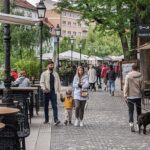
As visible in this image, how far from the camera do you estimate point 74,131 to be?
50.1ft

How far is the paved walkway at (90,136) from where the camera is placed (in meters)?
12.4

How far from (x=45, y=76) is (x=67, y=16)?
163 metres

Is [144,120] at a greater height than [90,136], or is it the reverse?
[144,120]

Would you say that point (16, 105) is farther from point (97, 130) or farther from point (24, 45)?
point (24, 45)

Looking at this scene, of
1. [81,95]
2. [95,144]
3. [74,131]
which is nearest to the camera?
[95,144]

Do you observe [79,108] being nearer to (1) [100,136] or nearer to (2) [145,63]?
(1) [100,136]

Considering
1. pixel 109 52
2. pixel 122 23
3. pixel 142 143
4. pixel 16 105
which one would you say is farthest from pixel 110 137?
pixel 109 52

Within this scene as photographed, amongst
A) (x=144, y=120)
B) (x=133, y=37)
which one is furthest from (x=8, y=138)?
(x=133, y=37)

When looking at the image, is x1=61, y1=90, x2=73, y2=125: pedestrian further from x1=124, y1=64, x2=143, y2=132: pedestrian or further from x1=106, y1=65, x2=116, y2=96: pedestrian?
x1=106, y1=65, x2=116, y2=96: pedestrian

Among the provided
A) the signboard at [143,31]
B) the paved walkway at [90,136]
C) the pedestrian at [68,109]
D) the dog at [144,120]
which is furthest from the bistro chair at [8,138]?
the signboard at [143,31]

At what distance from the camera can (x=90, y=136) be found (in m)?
14.2

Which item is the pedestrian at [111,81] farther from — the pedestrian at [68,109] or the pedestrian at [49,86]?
the pedestrian at [49,86]

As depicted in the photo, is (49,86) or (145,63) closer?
(49,86)

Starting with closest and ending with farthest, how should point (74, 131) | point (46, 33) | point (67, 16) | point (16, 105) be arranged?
point (16, 105), point (74, 131), point (46, 33), point (67, 16)
